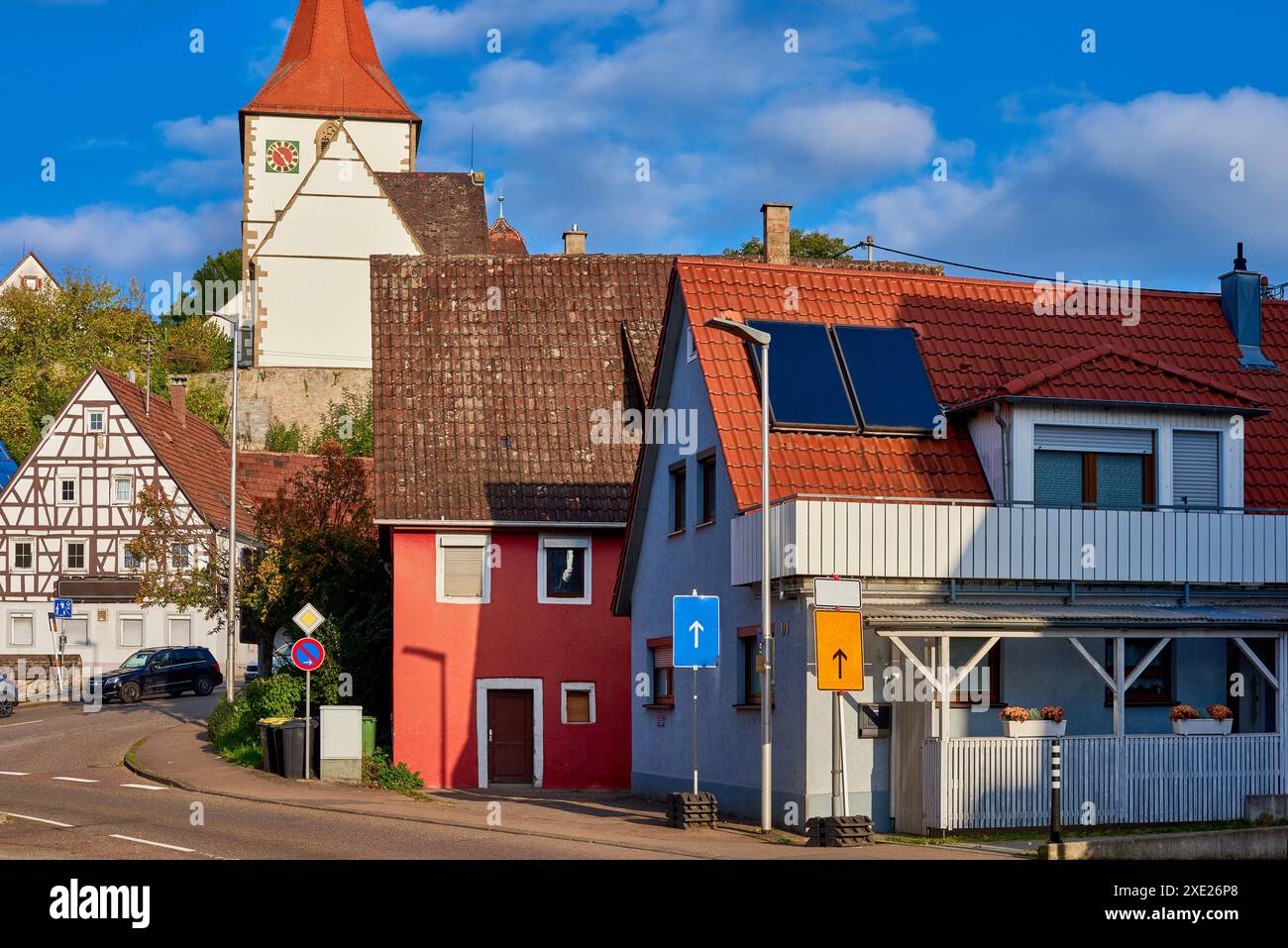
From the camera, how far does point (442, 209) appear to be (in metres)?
81.9

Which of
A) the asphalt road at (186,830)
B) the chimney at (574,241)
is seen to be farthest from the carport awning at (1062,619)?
the chimney at (574,241)

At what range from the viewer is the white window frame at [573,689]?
112 feet

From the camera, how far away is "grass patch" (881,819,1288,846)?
68.4 ft

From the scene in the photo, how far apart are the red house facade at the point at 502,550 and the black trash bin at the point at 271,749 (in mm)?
2721

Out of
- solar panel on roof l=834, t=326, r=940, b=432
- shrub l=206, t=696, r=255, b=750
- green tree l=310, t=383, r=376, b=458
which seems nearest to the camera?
solar panel on roof l=834, t=326, r=940, b=432

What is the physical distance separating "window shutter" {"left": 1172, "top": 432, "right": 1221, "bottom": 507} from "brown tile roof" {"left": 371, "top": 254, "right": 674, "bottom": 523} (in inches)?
481

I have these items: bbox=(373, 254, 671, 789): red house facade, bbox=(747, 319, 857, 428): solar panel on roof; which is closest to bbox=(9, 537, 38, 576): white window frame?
bbox=(373, 254, 671, 789): red house facade

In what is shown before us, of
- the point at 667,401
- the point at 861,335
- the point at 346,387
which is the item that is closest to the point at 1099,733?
the point at 861,335

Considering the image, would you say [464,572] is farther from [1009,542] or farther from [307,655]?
[1009,542]

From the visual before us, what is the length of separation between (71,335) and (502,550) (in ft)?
190

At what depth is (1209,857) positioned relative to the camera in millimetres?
18469

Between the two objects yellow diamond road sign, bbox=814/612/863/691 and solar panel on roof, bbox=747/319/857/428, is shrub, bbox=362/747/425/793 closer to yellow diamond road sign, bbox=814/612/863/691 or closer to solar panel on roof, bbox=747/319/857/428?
solar panel on roof, bbox=747/319/857/428

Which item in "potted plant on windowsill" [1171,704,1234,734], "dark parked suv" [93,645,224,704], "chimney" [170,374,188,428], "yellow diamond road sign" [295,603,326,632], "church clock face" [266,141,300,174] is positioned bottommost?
"dark parked suv" [93,645,224,704]
